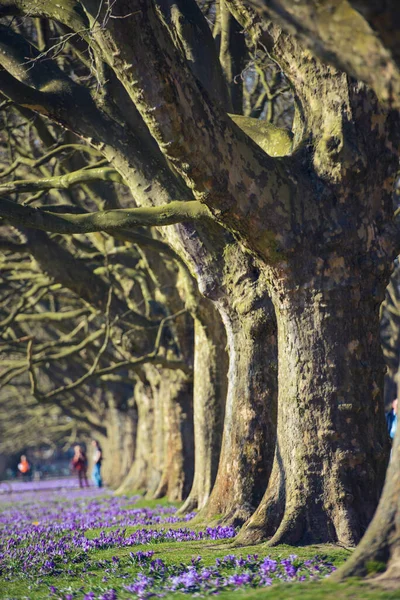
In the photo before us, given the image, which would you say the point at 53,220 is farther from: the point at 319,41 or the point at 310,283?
the point at 319,41

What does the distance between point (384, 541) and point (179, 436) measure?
493 inches

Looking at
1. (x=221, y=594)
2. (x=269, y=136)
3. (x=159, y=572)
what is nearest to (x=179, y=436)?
(x=269, y=136)

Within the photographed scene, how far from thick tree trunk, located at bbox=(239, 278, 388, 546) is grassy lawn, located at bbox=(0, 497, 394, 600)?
1.34 ft

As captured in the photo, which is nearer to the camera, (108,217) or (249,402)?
(108,217)

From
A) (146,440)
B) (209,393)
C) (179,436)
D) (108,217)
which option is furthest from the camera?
(146,440)

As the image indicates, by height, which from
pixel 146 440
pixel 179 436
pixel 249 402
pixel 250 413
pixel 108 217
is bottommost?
pixel 250 413

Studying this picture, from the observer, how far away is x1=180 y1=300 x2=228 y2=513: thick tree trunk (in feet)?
42.4

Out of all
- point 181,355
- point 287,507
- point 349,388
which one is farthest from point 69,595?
point 181,355

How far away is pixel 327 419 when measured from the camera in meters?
7.79

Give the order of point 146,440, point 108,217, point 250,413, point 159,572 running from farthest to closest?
point 146,440 → point 250,413 → point 108,217 → point 159,572

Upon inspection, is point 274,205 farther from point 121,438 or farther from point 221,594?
point 121,438

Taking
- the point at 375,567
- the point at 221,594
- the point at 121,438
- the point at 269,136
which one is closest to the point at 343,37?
the point at 375,567

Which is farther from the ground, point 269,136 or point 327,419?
point 269,136

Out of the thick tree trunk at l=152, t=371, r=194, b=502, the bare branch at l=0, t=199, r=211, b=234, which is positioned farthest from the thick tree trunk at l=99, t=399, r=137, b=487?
the bare branch at l=0, t=199, r=211, b=234
